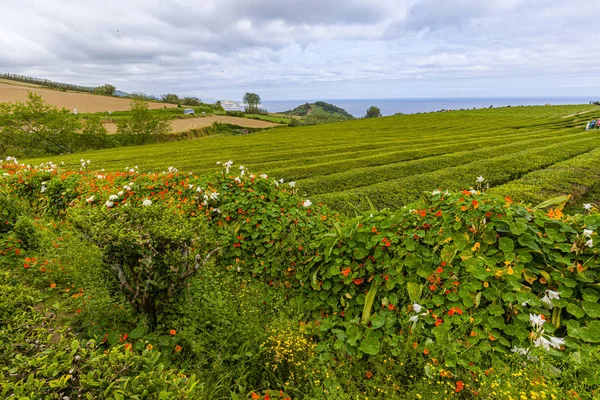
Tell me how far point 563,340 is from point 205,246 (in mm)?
4493

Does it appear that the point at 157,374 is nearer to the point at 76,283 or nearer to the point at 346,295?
the point at 346,295

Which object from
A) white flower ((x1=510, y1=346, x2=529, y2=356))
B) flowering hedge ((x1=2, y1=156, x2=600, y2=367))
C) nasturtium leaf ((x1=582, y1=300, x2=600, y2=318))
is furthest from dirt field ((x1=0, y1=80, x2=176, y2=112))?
nasturtium leaf ((x1=582, y1=300, x2=600, y2=318))

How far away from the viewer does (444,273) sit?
3.31 meters

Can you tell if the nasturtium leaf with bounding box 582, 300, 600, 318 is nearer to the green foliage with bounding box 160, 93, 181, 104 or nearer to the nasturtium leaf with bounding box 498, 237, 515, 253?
the nasturtium leaf with bounding box 498, 237, 515, 253

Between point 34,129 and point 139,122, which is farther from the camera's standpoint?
point 139,122

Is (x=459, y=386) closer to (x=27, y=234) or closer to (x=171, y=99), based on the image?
(x=27, y=234)

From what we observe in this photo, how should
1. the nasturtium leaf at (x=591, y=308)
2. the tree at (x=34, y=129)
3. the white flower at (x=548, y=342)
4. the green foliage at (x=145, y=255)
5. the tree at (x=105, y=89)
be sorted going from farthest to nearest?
1. the tree at (x=105, y=89)
2. the tree at (x=34, y=129)
3. the green foliage at (x=145, y=255)
4. the nasturtium leaf at (x=591, y=308)
5. the white flower at (x=548, y=342)

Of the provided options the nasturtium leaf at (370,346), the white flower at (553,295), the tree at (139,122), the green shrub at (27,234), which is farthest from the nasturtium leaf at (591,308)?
the tree at (139,122)

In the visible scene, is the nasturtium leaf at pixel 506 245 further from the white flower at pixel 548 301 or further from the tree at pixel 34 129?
the tree at pixel 34 129

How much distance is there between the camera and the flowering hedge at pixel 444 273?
9.29ft

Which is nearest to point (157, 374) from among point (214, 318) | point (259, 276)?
point (214, 318)

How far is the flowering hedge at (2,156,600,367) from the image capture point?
283 cm

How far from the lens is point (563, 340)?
261cm

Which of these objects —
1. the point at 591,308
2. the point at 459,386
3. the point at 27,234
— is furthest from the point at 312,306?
the point at 27,234
